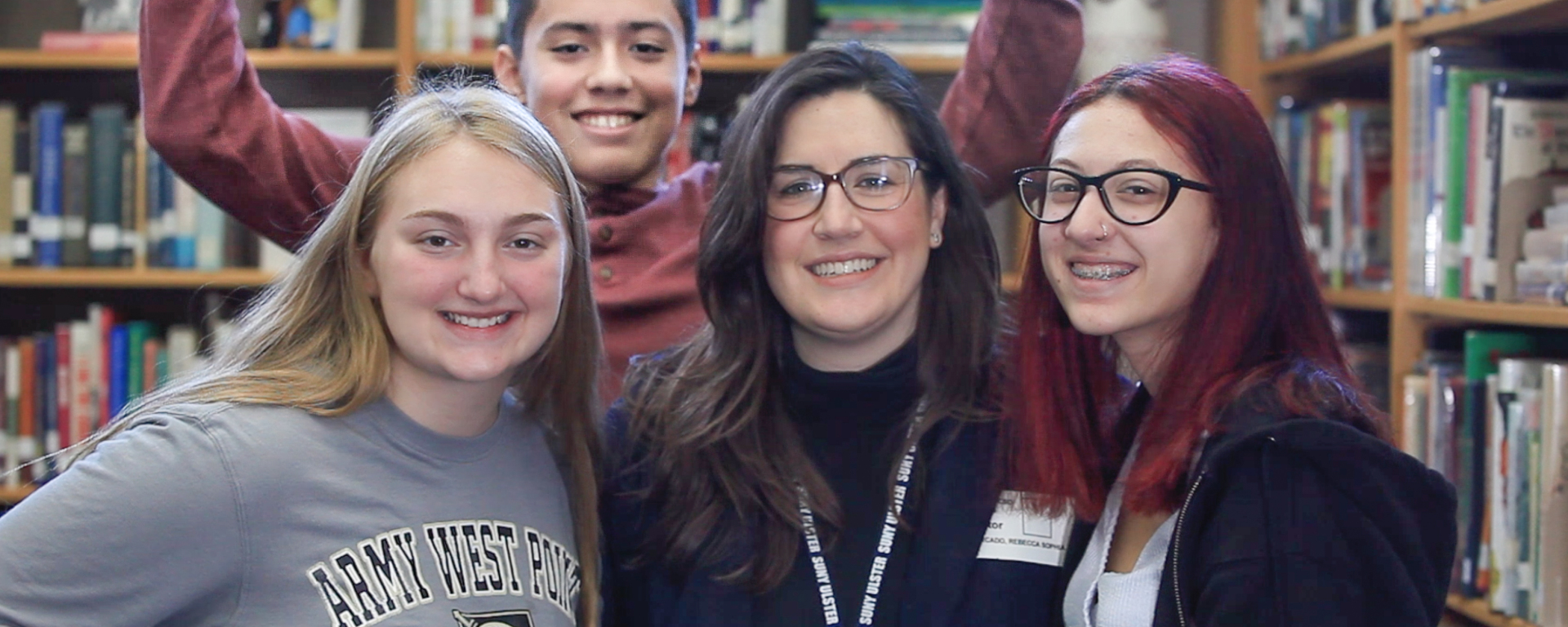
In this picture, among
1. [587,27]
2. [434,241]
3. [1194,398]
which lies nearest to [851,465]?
[1194,398]

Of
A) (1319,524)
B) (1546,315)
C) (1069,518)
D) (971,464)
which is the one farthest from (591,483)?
(1546,315)

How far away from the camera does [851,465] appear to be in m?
1.64

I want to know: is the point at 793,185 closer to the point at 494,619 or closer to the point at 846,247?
the point at 846,247

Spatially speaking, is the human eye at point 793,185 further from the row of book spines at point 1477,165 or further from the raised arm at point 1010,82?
the row of book spines at point 1477,165

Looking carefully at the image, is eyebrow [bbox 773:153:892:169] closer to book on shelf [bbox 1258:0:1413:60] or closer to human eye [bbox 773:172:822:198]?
human eye [bbox 773:172:822:198]

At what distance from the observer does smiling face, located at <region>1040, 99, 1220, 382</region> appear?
1.40m

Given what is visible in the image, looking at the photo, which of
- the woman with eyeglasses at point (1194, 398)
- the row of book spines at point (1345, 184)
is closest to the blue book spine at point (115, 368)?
the woman with eyeglasses at point (1194, 398)

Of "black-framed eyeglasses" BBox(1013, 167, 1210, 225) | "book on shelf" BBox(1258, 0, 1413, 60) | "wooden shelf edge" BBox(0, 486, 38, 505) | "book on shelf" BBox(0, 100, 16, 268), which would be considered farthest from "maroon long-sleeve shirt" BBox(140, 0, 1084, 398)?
"wooden shelf edge" BBox(0, 486, 38, 505)

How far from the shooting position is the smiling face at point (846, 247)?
1.62 meters

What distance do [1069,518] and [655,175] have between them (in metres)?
0.95

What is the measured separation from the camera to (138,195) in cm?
311

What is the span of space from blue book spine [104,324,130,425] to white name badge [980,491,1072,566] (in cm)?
240

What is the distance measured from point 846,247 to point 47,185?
7.45 feet

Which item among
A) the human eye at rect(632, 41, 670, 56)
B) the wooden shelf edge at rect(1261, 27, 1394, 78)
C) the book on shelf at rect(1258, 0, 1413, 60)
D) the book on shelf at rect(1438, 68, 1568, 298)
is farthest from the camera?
the book on shelf at rect(1258, 0, 1413, 60)
